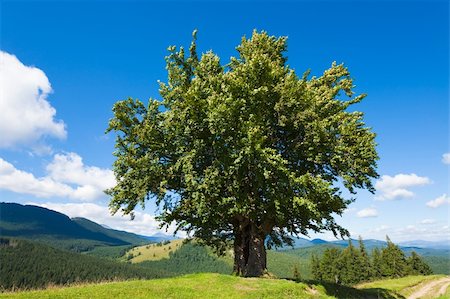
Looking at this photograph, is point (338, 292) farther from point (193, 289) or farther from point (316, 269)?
point (316, 269)

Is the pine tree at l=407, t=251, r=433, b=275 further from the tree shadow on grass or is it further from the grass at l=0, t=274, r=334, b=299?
the grass at l=0, t=274, r=334, b=299

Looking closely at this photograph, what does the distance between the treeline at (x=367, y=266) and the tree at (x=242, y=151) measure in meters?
106

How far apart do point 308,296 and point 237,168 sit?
9845 millimetres

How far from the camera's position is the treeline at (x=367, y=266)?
415ft

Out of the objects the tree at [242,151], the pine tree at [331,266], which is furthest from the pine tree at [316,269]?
the tree at [242,151]

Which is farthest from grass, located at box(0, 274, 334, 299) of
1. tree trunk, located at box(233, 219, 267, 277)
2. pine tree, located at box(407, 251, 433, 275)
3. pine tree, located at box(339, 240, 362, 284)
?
pine tree, located at box(407, 251, 433, 275)

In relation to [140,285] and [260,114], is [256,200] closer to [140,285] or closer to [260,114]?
[260,114]

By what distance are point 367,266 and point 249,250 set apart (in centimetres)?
11671

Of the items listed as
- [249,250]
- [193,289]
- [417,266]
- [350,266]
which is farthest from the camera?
[350,266]

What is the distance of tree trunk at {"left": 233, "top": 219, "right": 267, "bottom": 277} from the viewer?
29.7 metres

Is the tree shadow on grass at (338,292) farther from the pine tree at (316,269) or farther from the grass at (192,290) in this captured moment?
the pine tree at (316,269)

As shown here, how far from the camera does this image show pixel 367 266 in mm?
130250

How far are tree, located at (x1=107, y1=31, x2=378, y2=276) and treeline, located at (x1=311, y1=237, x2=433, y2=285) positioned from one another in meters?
106

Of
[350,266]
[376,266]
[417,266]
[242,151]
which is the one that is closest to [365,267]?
[376,266]
